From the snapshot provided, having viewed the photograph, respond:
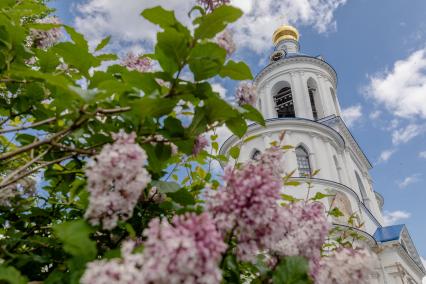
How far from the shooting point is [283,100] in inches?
1236

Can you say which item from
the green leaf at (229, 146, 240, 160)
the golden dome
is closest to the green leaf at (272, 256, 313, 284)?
the green leaf at (229, 146, 240, 160)

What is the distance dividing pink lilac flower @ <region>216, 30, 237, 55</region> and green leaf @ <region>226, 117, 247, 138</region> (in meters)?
0.33

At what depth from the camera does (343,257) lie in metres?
1.49

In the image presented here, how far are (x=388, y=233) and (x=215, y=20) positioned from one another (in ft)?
102

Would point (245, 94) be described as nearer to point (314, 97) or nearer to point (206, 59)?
point (206, 59)

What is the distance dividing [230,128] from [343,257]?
80cm

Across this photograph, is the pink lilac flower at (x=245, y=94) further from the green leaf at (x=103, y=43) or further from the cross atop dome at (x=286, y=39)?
the cross atop dome at (x=286, y=39)

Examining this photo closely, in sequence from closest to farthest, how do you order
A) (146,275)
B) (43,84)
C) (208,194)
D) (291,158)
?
(146,275)
(208,194)
(43,84)
(291,158)

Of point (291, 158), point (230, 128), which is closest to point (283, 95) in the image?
point (291, 158)

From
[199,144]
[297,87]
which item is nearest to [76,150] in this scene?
[199,144]

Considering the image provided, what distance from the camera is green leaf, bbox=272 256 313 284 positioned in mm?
1392

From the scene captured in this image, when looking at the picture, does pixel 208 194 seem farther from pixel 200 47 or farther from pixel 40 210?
pixel 40 210

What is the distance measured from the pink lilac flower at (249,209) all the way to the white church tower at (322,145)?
2057 cm

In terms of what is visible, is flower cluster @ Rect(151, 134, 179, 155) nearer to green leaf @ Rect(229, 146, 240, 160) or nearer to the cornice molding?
green leaf @ Rect(229, 146, 240, 160)
